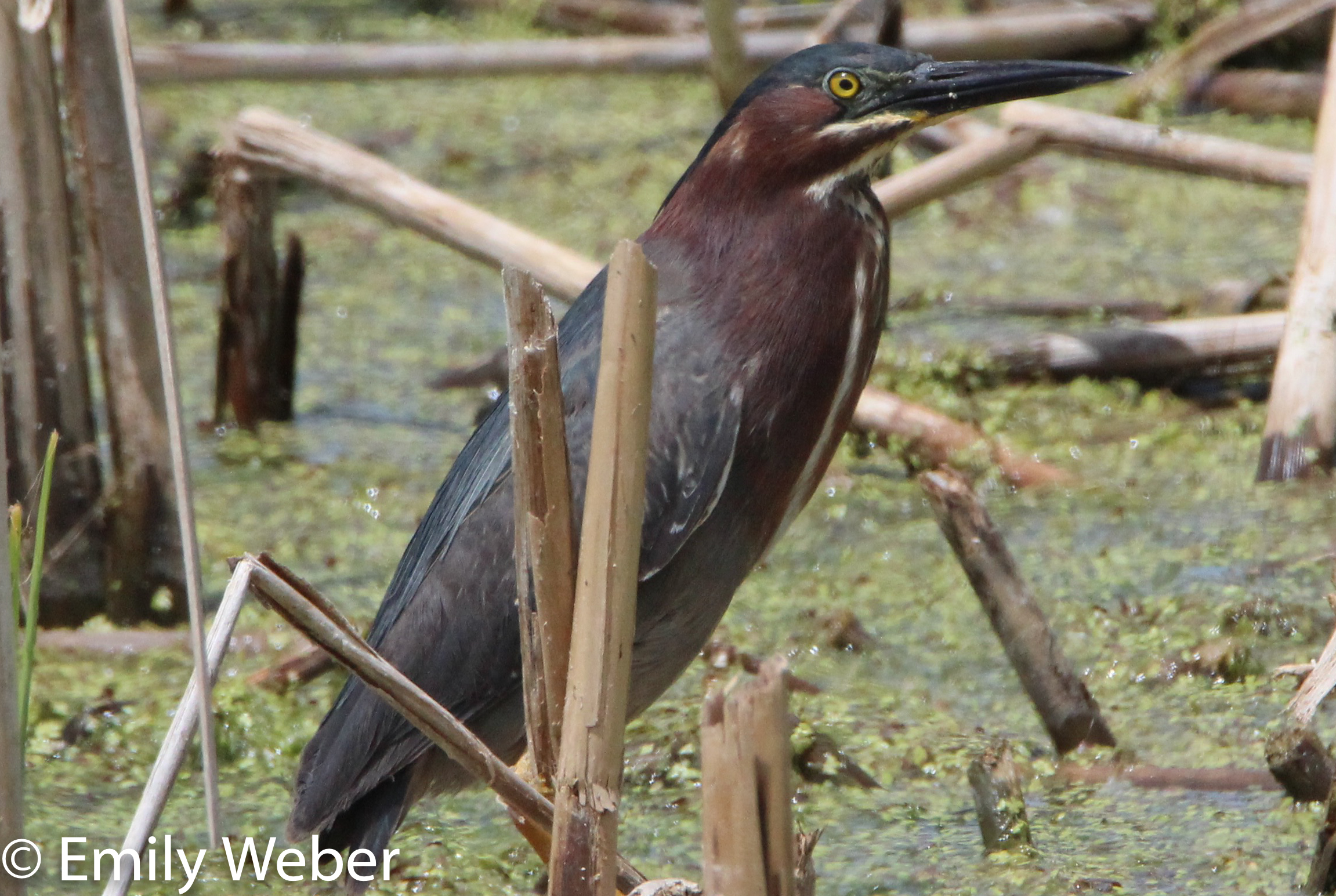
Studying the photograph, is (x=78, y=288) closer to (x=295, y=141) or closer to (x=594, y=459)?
(x=295, y=141)

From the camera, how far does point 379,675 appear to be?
2.04m

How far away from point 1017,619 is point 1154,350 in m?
2.02

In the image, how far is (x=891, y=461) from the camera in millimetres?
4992

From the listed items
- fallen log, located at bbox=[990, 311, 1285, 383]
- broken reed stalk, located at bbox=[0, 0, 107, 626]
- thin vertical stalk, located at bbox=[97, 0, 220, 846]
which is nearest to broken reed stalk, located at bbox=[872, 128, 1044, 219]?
fallen log, located at bbox=[990, 311, 1285, 383]

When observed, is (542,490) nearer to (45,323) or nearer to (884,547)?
(45,323)

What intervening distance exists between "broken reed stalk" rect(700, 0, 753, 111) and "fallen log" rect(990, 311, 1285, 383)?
1242 millimetres

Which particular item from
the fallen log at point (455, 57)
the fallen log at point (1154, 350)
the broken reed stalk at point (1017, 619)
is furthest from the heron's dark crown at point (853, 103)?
the fallen log at point (455, 57)

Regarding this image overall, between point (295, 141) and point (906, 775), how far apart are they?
8.65 feet

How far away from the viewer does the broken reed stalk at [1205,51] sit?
21.9ft

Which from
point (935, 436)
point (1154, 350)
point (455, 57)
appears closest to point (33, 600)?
point (935, 436)

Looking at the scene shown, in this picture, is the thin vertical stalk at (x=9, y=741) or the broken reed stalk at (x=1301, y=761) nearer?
the thin vertical stalk at (x=9, y=741)

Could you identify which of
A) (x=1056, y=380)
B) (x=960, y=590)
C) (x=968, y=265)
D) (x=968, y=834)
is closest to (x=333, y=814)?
(x=968, y=834)

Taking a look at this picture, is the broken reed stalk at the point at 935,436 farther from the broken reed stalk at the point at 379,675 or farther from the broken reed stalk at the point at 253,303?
the broken reed stalk at the point at 379,675

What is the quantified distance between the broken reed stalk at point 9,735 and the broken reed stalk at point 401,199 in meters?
2.54
